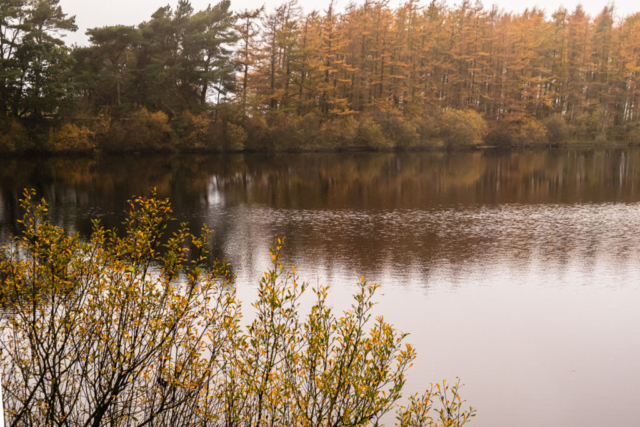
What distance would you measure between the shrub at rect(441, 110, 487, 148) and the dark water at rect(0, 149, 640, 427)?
25.2m

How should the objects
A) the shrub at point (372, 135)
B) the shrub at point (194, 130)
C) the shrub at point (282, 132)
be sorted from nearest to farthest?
the shrub at point (194, 130) → the shrub at point (282, 132) → the shrub at point (372, 135)

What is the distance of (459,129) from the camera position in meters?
63.4

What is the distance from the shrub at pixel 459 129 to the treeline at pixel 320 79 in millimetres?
148

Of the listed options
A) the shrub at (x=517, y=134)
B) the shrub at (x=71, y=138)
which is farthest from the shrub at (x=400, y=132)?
the shrub at (x=71, y=138)

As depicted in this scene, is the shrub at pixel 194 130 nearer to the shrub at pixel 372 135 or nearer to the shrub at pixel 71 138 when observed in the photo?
the shrub at pixel 71 138

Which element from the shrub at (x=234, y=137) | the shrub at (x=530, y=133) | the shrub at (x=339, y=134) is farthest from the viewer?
the shrub at (x=530, y=133)

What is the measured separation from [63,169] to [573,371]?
116 ft

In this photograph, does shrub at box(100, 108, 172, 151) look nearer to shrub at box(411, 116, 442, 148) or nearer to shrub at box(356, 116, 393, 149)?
shrub at box(356, 116, 393, 149)

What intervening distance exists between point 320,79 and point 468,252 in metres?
48.9

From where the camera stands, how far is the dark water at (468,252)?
914cm

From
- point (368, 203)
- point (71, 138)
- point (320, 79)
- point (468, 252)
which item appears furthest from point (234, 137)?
point (468, 252)

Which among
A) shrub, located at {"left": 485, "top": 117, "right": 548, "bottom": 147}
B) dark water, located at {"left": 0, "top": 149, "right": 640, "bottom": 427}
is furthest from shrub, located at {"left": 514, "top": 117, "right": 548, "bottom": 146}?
dark water, located at {"left": 0, "top": 149, "right": 640, "bottom": 427}

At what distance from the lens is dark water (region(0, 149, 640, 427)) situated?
9.14 m

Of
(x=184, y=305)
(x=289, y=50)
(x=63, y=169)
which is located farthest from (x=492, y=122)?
(x=184, y=305)
